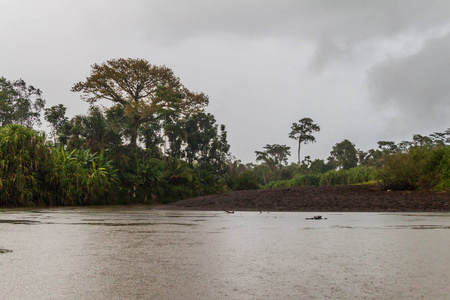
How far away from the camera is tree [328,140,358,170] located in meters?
53.6

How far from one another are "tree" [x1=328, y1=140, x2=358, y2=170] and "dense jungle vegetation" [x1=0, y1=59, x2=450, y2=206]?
0.61ft

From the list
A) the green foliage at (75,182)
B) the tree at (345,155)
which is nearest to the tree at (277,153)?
the tree at (345,155)

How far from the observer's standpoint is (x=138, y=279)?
2646 mm

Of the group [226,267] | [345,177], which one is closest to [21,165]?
[226,267]

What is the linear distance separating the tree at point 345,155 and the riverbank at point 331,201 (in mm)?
39926

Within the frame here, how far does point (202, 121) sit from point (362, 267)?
34640 mm

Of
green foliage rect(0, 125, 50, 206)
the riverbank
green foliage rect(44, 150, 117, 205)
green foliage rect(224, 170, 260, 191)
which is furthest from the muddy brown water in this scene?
green foliage rect(224, 170, 260, 191)

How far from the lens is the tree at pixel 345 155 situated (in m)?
53.6

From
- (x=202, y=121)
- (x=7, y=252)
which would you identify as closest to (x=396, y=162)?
(x=7, y=252)

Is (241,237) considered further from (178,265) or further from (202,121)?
(202,121)

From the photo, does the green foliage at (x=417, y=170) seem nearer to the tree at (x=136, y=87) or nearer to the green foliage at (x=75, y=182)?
the green foliage at (x=75, y=182)

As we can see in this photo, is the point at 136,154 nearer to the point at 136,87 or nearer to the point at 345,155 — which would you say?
the point at 136,87

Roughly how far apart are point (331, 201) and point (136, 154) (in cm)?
1905

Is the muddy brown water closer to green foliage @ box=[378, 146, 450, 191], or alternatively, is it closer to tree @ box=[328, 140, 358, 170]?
green foliage @ box=[378, 146, 450, 191]
